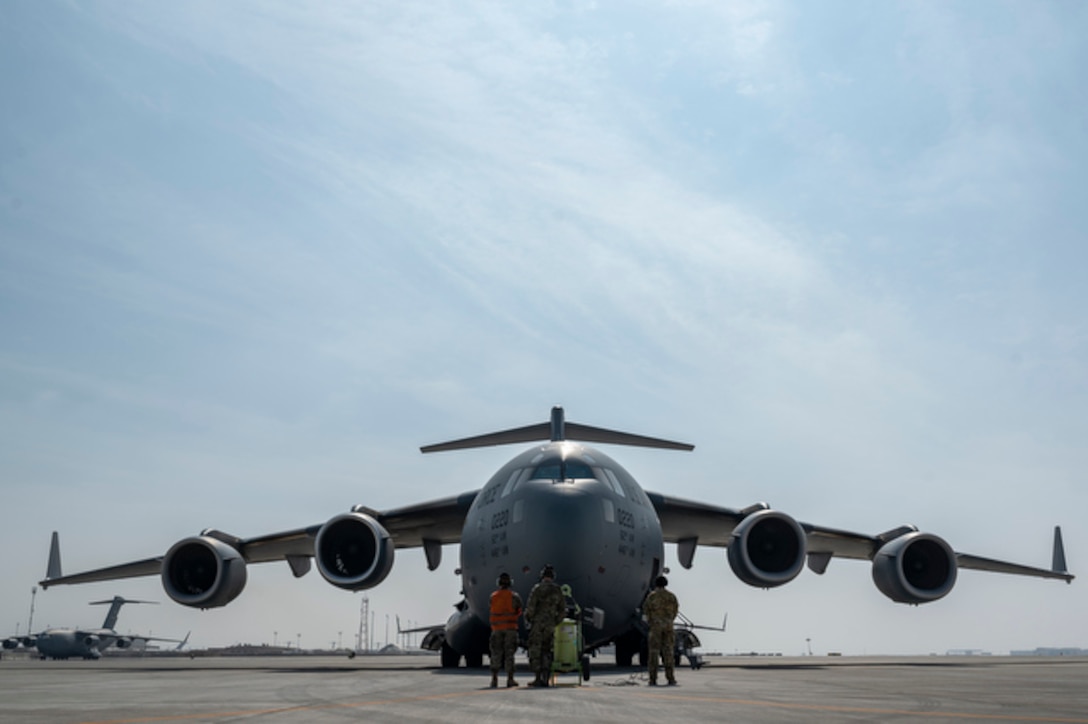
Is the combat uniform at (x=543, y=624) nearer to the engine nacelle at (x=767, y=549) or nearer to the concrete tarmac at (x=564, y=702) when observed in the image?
the concrete tarmac at (x=564, y=702)

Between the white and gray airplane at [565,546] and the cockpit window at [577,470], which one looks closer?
the white and gray airplane at [565,546]

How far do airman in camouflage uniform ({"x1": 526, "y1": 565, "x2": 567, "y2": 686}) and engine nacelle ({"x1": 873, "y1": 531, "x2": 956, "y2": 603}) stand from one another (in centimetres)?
1080

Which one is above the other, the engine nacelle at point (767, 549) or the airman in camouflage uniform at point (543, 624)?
the engine nacelle at point (767, 549)

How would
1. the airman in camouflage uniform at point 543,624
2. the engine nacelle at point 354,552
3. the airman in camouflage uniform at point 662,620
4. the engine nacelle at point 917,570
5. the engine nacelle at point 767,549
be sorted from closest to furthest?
the airman in camouflage uniform at point 543,624, the airman in camouflage uniform at point 662,620, the engine nacelle at point 767,549, the engine nacelle at point 354,552, the engine nacelle at point 917,570

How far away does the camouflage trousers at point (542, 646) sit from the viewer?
11.4m

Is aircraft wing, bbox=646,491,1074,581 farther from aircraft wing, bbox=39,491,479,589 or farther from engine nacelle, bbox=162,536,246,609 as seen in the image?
engine nacelle, bbox=162,536,246,609

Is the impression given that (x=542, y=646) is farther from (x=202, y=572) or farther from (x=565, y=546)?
(x=202, y=572)

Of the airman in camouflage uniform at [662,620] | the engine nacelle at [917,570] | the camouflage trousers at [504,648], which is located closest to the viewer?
the camouflage trousers at [504,648]

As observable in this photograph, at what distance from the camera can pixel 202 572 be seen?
20.8 meters

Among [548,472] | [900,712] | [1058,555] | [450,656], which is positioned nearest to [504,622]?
[548,472]

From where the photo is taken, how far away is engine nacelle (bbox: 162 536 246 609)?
19.9 meters

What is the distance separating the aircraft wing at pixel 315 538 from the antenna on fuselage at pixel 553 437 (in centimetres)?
148

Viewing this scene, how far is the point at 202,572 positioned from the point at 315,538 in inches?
109

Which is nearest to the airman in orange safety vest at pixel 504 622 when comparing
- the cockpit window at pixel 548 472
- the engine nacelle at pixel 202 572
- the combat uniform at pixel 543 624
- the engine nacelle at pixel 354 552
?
the combat uniform at pixel 543 624
